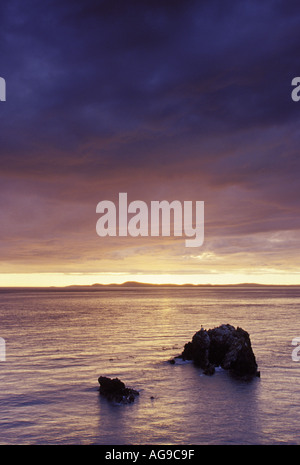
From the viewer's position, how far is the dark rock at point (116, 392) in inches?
1583

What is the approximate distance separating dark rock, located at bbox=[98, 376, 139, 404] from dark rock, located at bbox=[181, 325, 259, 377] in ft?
49.2

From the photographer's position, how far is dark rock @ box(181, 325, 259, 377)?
5172cm

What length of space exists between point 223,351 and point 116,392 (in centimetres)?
2197

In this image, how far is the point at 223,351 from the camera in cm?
5694

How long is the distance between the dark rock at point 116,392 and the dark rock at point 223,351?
15.0 meters

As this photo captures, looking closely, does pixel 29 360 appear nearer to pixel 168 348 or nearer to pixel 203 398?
pixel 168 348

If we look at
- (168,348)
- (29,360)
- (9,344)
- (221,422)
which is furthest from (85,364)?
(221,422)
